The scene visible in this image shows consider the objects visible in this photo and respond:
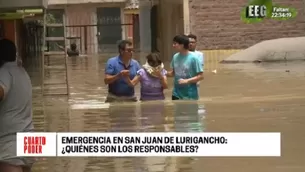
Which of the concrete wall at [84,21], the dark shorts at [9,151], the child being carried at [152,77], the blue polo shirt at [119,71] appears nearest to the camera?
the dark shorts at [9,151]

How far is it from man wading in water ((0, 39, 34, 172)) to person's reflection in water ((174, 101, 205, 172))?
2.27 m

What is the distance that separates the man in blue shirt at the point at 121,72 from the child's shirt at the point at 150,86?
15cm

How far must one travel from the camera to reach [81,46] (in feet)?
193

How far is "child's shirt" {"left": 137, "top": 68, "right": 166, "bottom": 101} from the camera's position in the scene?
41.2 feet

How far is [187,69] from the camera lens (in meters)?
12.4

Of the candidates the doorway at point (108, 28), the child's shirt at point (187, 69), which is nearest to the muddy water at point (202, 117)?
the child's shirt at point (187, 69)

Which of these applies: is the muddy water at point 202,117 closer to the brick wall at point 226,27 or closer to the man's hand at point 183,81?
the man's hand at point 183,81

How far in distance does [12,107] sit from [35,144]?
2.09ft

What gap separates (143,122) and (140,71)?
99cm

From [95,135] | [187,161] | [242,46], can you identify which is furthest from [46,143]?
[242,46]

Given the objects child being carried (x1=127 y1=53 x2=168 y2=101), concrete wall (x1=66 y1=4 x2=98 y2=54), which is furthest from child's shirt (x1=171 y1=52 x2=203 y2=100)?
concrete wall (x1=66 y1=4 x2=98 y2=54)

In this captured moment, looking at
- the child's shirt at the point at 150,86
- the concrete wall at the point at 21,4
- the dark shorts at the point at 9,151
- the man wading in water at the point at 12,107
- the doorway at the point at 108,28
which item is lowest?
the doorway at the point at 108,28

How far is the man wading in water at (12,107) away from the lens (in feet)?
21.4

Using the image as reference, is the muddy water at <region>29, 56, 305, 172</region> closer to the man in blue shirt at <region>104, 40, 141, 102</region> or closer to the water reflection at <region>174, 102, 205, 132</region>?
the water reflection at <region>174, 102, 205, 132</region>
